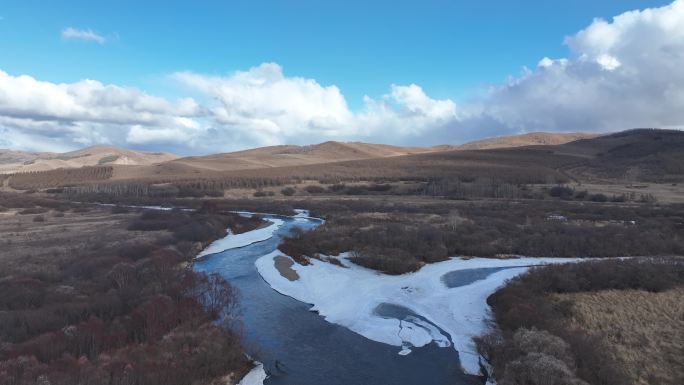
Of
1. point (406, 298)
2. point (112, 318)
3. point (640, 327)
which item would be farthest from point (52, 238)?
point (640, 327)

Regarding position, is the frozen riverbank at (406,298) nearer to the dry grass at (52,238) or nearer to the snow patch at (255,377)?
the snow patch at (255,377)

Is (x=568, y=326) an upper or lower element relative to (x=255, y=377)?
upper

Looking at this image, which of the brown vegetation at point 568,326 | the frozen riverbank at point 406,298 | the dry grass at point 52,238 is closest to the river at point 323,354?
the frozen riverbank at point 406,298

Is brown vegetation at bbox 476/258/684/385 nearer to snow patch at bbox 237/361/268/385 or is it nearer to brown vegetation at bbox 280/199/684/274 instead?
snow patch at bbox 237/361/268/385

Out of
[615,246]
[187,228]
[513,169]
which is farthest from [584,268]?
[513,169]

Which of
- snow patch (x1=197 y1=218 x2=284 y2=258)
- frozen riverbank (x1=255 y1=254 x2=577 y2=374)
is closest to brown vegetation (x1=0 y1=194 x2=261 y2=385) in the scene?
snow patch (x1=197 y1=218 x2=284 y2=258)

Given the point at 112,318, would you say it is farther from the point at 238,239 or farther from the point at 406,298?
the point at 238,239

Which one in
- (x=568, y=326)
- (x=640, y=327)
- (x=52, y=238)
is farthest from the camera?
(x=52, y=238)
